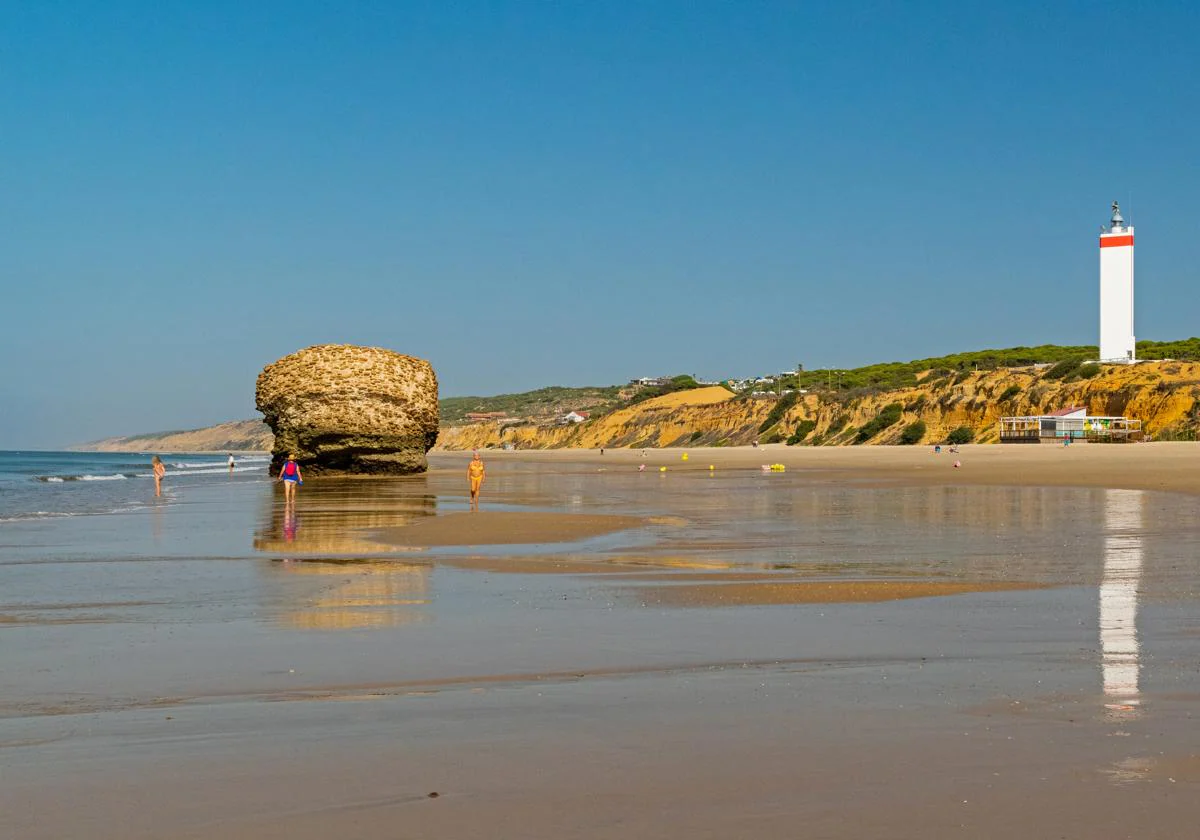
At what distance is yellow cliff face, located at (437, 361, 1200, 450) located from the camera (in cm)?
5578

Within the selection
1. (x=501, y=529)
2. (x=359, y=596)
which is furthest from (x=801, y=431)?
(x=359, y=596)

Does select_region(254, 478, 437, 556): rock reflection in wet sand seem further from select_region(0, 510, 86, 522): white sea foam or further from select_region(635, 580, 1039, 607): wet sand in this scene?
select_region(635, 580, 1039, 607): wet sand

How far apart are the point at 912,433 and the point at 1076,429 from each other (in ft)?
39.1

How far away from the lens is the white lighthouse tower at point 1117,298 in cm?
6962

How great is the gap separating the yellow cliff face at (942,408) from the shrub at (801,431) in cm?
49

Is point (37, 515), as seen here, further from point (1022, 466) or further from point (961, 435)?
point (961, 435)

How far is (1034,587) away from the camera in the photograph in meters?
8.95

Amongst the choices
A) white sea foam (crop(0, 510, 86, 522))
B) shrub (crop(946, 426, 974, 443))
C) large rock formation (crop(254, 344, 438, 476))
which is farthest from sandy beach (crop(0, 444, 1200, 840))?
shrub (crop(946, 426, 974, 443))

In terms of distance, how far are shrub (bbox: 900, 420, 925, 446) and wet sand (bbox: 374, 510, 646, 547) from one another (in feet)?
157

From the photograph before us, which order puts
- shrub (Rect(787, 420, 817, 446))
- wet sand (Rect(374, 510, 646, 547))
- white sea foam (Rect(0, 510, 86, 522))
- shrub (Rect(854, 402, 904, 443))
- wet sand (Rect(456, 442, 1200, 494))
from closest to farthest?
wet sand (Rect(374, 510, 646, 547)) → white sea foam (Rect(0, 510, 86, 522)) → wet sand (Rect(456, 442, 1200, 494)) → shrub (Rect(854, 402, 904, 443)) → shrub (Rect(787, 420, 817, 446))

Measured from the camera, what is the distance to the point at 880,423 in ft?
224

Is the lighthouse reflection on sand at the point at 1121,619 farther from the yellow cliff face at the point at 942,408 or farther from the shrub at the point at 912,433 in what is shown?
the shrub at the point at 912,433

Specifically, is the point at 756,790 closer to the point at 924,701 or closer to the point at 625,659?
the point at 924,701

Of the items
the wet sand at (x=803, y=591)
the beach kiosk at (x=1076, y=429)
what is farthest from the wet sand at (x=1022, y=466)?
the wet sand at (x=803, y=591)
